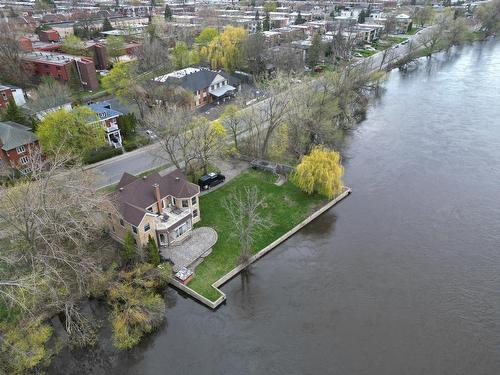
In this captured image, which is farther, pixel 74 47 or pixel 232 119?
pixel 74 47

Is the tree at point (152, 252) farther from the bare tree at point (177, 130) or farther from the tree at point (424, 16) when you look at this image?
the tree at point (424, 16)

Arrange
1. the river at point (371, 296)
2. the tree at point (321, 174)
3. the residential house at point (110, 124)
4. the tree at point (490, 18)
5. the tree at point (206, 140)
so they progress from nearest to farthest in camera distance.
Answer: the river at point (371, 296), the tree at point (321, 174), the tree at point (206, 140), the residential house at point (110, 124), the tree at point (490, 18)

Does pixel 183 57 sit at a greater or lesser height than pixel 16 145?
greater

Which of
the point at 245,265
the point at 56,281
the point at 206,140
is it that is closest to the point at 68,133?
the point at 206,140

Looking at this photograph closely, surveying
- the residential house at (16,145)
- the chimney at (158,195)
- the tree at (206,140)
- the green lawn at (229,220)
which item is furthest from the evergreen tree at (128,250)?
the residential house at (16,145)

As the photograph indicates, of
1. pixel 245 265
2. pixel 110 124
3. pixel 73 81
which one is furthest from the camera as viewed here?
pixel 73 81

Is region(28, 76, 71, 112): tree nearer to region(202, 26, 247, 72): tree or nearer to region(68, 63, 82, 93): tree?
region(68, 63, 82, 93): tree

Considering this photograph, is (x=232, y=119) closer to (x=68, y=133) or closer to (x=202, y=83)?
(x=68, y=133)

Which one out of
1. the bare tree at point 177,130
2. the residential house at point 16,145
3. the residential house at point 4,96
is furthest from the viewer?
the residential house at point 4,96
